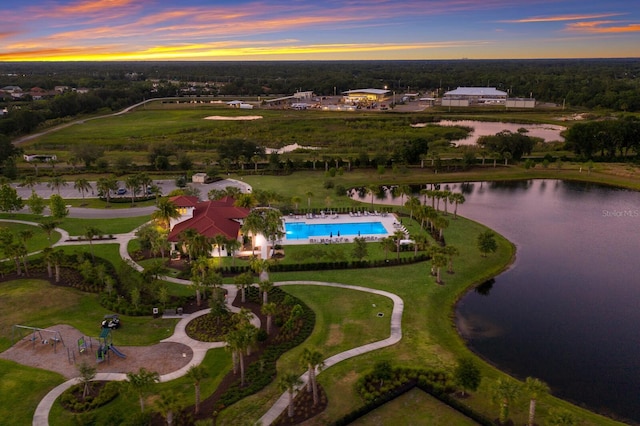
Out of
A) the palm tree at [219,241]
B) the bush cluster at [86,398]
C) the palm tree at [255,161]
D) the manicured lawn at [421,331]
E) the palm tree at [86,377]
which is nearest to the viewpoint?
the manicured lawn at [421,331]

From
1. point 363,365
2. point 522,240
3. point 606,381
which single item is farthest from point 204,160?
point 606,381

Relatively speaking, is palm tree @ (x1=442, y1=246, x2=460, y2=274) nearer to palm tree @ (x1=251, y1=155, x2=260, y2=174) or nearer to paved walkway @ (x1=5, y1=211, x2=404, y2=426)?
paved walkway @ (x1=5, y1=211, x2=404, y2=426)

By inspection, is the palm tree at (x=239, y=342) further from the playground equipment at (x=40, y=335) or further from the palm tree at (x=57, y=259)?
the palm tree at (x=57, y=259)

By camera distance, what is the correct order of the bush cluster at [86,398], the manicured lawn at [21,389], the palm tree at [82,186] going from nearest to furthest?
the manicured lawn at [21,389] < the bush cluster at [86,398] < the palm tree at [82,186]

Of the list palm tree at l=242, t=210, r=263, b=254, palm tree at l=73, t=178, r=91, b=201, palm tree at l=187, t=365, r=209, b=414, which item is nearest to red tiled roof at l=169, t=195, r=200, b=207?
palm tree at l=242, t=210, r=263, b=254

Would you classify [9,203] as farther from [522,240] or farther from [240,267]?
[522,240]

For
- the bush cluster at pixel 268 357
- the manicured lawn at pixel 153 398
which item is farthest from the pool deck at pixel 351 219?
the manicured lawn at pixel 153 398

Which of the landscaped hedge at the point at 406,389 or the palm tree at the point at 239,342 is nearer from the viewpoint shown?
the landscaped hedge at the point at 406,389
